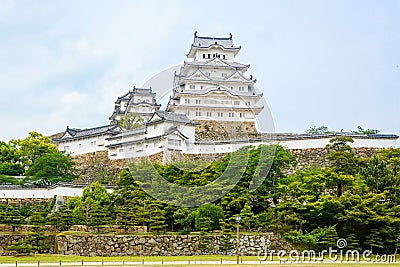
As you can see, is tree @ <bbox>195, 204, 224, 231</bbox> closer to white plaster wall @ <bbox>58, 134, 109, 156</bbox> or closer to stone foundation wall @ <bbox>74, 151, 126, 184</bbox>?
stone foundation wall @ <bbox>74, 151, 126, 184</bbox>

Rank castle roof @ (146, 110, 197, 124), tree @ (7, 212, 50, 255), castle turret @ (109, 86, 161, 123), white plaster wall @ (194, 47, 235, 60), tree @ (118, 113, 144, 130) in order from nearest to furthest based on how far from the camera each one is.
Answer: tree @ (7, 212, 50, 255) → castle roof @ (146, 110, 197, 124) → tree @ (118, 113, 144, 130) → castle turret @ (109, 86, 161, 123) → white plaster wall @ (194, 47, 235, 60)

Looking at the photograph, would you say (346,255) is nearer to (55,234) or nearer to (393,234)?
(393,234)

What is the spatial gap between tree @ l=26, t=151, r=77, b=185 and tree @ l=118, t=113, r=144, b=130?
5651 mm

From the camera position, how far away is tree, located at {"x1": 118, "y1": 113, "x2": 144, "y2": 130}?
130 feet

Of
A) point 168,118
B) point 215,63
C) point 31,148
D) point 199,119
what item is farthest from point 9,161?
point 215,63

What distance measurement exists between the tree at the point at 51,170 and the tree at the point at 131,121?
565cm

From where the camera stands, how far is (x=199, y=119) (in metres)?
40.5

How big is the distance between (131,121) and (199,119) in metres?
4.77

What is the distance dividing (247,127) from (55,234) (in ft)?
68.2

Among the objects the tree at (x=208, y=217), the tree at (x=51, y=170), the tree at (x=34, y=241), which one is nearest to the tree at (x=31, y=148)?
the tree at (x=51, y=170)

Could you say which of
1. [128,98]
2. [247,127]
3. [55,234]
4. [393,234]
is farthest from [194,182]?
[128,98]

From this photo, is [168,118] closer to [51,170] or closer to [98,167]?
[98,167]

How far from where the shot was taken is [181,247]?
22.4 metres

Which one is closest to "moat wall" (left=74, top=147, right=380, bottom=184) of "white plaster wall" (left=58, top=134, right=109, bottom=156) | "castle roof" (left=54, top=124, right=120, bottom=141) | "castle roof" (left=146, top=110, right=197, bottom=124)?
"white plaster wall" (left=58, top=134, right=109, bottom=156)
